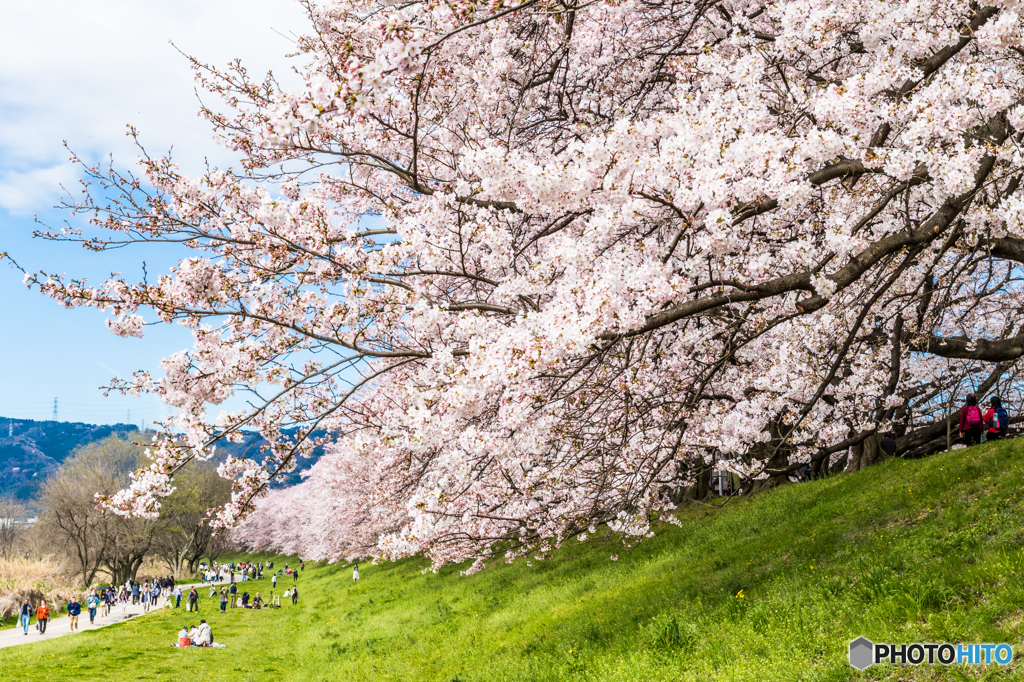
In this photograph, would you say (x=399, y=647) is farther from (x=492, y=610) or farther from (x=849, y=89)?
(x=849, y=89)

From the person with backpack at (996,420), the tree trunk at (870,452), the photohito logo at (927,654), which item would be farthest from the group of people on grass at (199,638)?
the person with backpack at (996,420)

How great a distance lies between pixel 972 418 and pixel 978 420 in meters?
0.15

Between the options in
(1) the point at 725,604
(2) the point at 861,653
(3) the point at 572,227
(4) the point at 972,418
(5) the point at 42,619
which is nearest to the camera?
(2) the point at 861,653

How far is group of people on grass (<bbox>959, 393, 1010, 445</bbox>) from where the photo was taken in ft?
50.9

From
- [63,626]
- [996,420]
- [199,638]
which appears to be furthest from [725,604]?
[63,626]

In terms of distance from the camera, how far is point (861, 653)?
632 cm

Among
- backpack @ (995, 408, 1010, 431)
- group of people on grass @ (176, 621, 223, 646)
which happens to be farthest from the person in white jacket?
backpack @ (995, 408, 1010, 431)

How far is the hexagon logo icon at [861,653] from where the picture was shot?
618 centimetres

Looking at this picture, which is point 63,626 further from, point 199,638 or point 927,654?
point 927,654

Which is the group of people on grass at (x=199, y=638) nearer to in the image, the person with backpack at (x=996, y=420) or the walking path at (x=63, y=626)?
the walking path at (x=63, y=626)

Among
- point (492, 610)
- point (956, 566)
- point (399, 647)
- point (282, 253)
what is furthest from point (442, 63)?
point (399, 647)

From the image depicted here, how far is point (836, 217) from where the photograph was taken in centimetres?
692

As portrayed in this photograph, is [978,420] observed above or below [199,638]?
above

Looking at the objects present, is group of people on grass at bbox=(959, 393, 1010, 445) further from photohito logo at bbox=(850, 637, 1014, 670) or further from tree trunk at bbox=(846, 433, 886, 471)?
photohito logo at bbox=(850, 637, 1014, 670)
